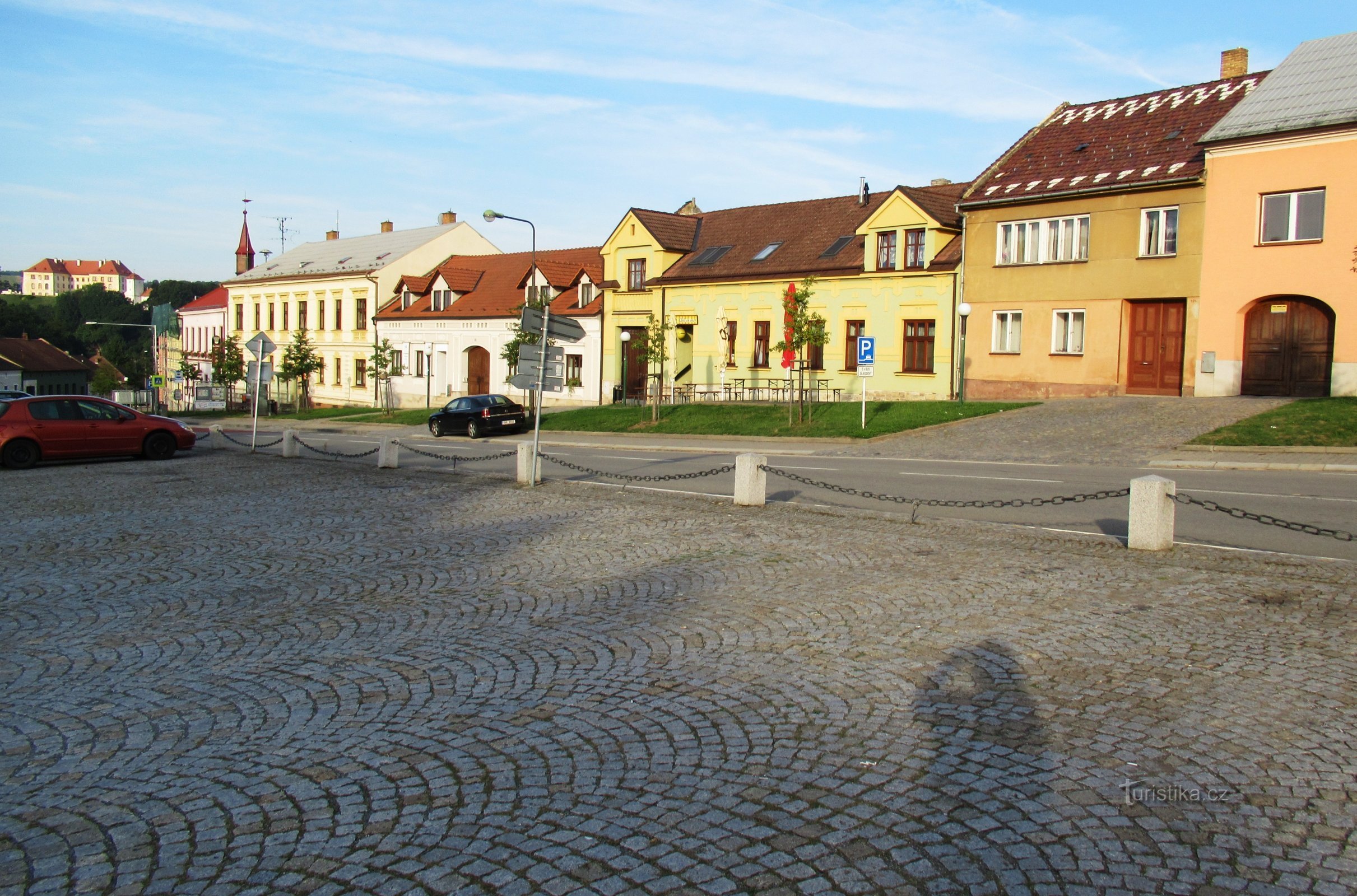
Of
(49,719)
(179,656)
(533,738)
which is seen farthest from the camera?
(179,656)

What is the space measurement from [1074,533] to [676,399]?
31.4 metres

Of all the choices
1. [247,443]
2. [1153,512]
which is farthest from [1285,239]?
[247,443]

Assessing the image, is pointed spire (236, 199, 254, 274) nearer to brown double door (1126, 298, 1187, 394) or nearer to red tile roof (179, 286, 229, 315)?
red tile roof (179, 286, 229, 315)

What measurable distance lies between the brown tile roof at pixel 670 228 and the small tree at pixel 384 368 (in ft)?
46.3

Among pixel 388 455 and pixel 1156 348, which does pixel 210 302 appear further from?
pixel 1156 348

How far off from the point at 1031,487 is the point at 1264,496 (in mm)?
3116

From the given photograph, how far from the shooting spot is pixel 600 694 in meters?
6.05

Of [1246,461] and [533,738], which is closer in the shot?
[533,738]

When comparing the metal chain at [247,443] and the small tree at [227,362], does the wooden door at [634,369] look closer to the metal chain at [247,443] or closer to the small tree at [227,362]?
the metal chain at [247,443]

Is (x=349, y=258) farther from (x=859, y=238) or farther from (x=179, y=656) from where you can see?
(x=179, y=656)

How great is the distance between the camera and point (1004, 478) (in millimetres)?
17375

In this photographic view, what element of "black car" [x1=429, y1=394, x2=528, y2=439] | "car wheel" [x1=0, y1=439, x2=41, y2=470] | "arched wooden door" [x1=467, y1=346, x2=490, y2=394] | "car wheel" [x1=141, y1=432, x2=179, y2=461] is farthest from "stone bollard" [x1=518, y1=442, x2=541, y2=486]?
"arched wooden door" [x1=467, y1=346, x2=490, y2=394]

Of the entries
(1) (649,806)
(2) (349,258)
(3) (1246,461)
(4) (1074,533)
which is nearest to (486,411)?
(3) (1246,461)

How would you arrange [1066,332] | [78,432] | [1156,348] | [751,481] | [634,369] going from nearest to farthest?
[751,481], [78,432], [1156,348], [1066,332], [634,369]
